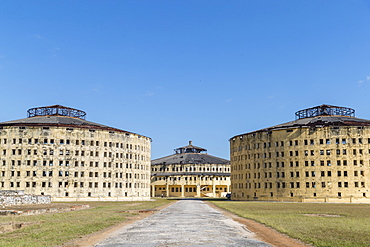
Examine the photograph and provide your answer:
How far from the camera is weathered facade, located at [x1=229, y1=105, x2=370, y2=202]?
264ft

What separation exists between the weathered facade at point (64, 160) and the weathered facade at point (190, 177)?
43.6m

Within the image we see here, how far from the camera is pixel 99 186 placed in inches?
3536

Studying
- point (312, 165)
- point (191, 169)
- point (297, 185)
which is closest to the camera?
point (312, 165)

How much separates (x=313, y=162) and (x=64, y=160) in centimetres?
5597

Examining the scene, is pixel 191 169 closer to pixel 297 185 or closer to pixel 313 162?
pixel 297 185

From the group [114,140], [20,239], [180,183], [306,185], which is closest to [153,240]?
[20,239]

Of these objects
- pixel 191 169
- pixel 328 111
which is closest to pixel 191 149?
pixel 191 169

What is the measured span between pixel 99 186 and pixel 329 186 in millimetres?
51794

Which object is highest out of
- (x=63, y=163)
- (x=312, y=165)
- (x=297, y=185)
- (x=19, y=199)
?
(x=63, y=163)

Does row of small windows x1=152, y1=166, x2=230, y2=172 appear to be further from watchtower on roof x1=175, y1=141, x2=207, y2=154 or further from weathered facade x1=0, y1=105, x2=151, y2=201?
weathered facade x1=0, y1=105, x2=151, y2=201

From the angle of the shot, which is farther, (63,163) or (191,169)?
(191,169)

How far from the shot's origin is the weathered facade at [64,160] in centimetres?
8494

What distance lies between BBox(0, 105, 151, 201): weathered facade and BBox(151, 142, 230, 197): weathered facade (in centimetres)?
4357

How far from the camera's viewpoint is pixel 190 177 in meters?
138
